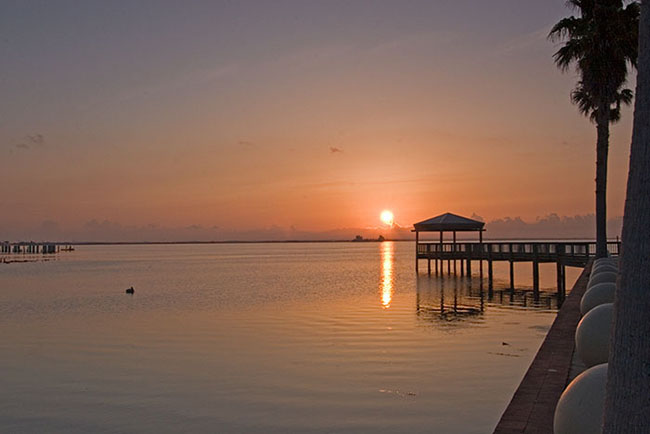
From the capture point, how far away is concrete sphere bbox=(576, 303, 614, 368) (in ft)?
27.0

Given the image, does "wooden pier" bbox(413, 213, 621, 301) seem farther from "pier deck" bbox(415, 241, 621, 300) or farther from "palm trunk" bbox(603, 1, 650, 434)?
"palm trunk" bbox(603, 1, 650, 434)

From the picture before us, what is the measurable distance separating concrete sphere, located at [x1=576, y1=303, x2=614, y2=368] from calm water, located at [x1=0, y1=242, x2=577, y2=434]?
354 cm

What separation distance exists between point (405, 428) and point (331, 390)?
2959 millimetres

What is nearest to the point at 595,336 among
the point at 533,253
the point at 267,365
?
the point at 267,365

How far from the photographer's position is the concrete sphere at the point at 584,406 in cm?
505

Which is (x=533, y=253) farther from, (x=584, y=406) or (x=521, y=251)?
(x=584, y=406)

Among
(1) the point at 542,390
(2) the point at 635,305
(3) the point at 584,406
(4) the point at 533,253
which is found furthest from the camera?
(4) the point at 533,253

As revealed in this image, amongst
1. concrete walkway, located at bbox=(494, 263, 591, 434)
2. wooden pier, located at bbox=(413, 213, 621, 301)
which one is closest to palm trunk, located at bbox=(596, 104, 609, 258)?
wooden pier, located at bbox=(413, 213, 621, 301)

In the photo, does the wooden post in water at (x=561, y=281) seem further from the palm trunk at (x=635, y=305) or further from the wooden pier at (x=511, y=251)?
the palm trunk at (x=635, y=305)

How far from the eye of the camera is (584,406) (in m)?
5.10

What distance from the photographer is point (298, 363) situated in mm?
16938

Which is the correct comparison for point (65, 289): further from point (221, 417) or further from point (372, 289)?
point (221, 417)

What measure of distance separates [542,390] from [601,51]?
65.6 ft

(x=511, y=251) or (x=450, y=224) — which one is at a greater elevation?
(x=450, y=224)
